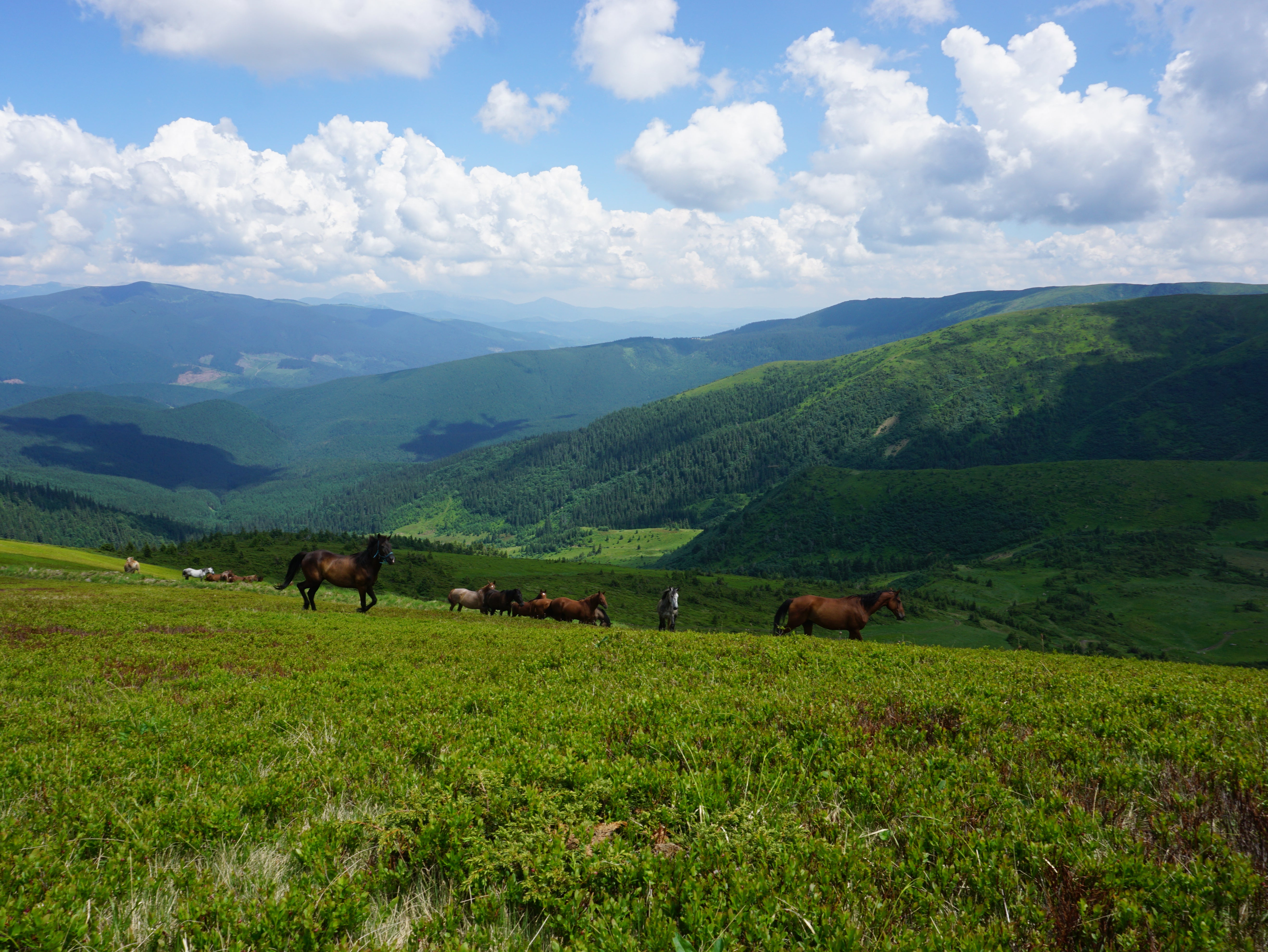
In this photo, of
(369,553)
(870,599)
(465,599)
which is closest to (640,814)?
(870,599)

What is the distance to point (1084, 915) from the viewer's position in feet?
14.5

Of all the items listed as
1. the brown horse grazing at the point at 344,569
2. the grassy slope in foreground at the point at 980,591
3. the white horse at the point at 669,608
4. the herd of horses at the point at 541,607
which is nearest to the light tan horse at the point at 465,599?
the herd of horses at the point at 541,607

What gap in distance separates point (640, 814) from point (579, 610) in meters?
27.4

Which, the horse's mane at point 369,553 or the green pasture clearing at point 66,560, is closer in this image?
the horse's mane at point 369,553

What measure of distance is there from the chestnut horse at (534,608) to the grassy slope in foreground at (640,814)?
73.5 feet

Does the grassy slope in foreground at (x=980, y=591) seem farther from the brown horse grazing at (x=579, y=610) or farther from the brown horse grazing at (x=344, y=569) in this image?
the brown horse grazing at (x=579, y=610)

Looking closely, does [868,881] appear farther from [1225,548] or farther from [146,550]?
[1225,548]

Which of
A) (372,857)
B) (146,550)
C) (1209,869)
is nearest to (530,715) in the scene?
(372,857)

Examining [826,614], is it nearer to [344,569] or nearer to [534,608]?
[534,608]

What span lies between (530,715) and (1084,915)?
6801 millimetres

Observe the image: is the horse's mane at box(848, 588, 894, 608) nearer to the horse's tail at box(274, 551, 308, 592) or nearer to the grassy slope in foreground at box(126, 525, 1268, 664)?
the horse's tail at box(274, 551, 308, 592)

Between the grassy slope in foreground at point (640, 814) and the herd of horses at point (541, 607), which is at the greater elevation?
the grassy slope in foreground at point (640, 814)

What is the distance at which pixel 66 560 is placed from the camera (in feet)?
169

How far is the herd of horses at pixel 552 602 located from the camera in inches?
958
